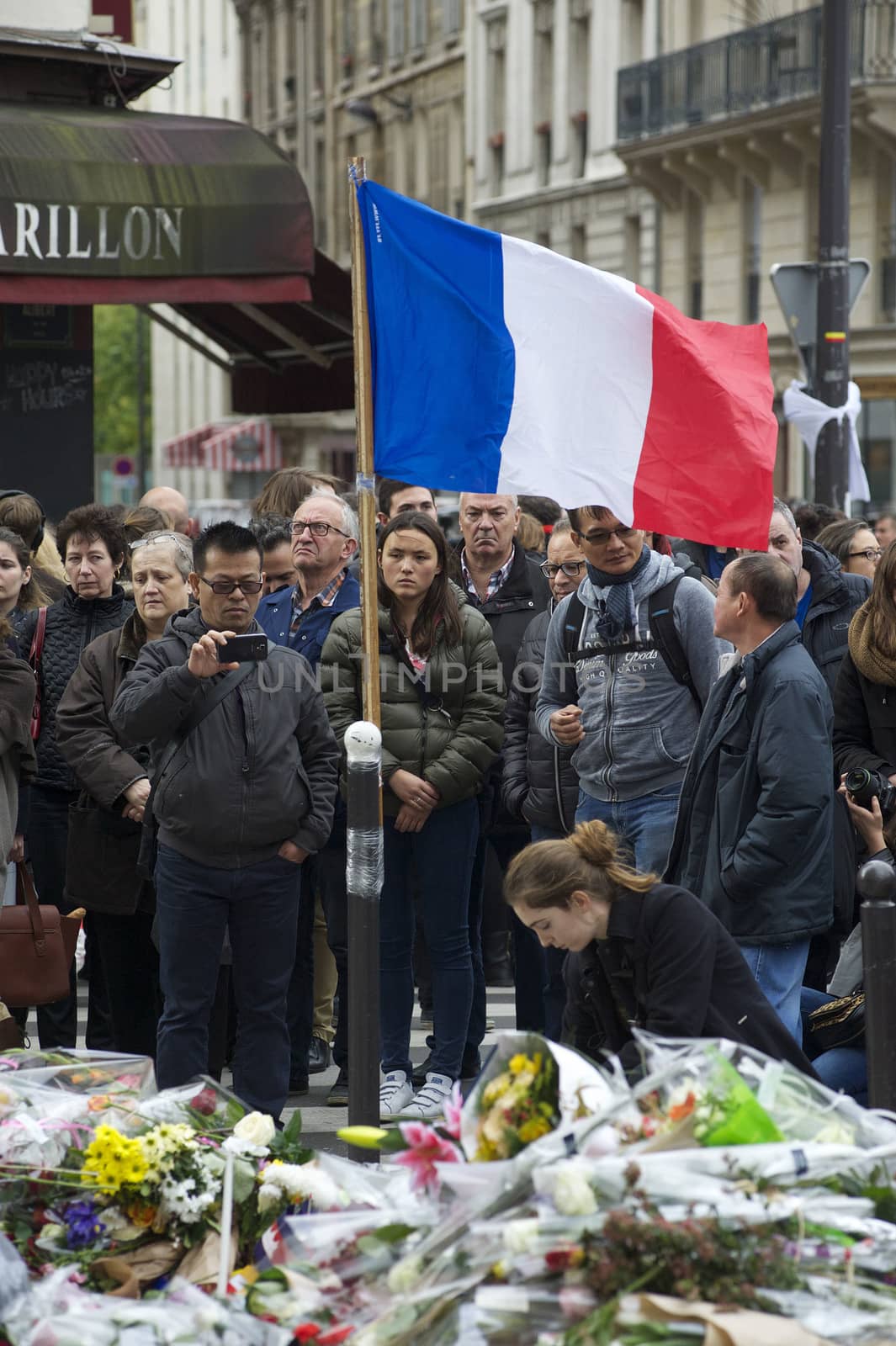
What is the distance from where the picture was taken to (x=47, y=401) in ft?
41.2

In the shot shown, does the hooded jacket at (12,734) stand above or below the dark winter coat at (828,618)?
below

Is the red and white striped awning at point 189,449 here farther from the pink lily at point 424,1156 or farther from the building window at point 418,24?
the pink lily at point 424,1156

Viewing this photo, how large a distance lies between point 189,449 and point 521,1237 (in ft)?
201

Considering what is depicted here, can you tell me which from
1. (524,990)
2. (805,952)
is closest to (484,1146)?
(805,952)

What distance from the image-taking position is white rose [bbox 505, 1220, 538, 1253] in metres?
3.39

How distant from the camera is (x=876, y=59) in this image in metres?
30.5

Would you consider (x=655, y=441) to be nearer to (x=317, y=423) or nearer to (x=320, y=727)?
(x=320, y=727)

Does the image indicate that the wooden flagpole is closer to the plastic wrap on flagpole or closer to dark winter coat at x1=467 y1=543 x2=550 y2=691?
the plastic wrap on flagpole

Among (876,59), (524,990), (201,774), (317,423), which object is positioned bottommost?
(524,990)

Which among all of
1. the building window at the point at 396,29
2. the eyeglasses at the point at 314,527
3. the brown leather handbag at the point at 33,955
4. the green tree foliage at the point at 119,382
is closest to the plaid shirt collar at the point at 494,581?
the eyeglasses at the point at 314,527

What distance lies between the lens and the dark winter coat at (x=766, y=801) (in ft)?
18.6

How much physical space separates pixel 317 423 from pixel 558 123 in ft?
62.2

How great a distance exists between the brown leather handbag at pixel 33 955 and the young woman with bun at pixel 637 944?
218cm

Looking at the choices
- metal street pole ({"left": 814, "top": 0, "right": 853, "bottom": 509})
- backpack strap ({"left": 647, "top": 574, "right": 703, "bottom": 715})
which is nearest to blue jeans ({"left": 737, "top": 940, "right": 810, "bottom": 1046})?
backpack strap ({"left": 647, "top": 574, "right": 703, "bottom": 715})
